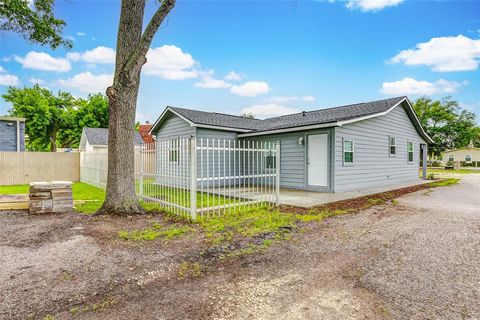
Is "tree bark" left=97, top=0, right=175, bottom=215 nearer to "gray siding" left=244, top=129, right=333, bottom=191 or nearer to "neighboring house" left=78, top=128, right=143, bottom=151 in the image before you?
"gray siding" left=244, top=129, right=333, bottom=191

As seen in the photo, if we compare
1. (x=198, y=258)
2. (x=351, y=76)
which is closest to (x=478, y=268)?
(x=198, y=258)

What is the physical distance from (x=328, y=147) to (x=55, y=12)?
11.9 metres

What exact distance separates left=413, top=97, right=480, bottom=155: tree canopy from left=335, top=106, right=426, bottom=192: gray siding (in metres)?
33.3

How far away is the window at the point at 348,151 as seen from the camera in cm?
1042

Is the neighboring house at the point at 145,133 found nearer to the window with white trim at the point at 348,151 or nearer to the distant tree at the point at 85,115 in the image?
the distant tree at the point at 85,115

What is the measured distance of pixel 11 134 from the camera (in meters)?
15.6

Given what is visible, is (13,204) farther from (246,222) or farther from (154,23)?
(246,222)

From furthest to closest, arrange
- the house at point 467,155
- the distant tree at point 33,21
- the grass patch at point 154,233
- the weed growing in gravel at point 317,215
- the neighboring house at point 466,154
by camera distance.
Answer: the neighboring house at point 466,154 → the house at point 467,155 → the distant tree at point 33,21 → the weed growing in gravel at point 317,215 → the grass patch at point 154,233

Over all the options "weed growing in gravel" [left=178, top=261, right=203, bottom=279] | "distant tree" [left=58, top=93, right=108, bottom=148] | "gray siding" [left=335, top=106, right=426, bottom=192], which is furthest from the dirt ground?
"distant tree" [left=58, top=93, right=108, bottom=148]

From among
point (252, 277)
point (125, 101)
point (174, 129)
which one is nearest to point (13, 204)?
point (125, 101)

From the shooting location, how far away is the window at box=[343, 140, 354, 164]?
1042cm

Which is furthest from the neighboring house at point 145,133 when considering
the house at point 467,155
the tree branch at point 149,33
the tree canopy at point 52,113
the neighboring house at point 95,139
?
the house at point 467,155

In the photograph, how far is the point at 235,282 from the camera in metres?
2.96

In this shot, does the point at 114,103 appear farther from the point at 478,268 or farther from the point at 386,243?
the point at 478,268
